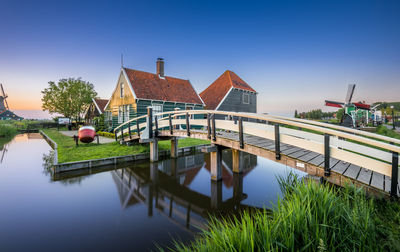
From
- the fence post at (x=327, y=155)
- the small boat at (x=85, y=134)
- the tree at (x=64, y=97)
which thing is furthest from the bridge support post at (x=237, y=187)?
the tree at (x=64, y=97)

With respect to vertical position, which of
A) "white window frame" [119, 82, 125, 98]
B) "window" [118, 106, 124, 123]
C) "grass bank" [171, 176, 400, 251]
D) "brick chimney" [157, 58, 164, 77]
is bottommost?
"grass bank" [171, 176, 400, 251]

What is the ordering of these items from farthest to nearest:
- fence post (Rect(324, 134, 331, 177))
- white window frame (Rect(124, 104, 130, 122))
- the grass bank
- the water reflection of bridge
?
white window frame (Rect(124, 104, 130, 122)) → the water reflection of bridge → fence post (Rect(324, 134, 331, 177)) → the grass bank

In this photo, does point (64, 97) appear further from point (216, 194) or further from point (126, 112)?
point (216, 194)

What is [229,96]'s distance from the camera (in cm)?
2108

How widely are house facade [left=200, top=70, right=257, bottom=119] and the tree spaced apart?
24742mm

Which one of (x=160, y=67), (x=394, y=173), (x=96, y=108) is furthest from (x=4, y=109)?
(x=394, y=173)

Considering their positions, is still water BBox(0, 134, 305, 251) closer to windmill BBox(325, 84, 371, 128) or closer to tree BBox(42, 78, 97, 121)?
windmill BBox(325, 84, 371, 128)

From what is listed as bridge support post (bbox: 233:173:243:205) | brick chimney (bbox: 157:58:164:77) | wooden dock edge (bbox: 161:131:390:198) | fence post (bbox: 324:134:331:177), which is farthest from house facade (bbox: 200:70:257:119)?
fence post (bbox: 324:134:331:177)

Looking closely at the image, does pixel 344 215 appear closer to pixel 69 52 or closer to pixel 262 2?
pixel 262 2

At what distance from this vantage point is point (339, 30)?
47.8ft

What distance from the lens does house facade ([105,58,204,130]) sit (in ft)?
53.4

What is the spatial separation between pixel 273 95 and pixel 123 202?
78.6 feet

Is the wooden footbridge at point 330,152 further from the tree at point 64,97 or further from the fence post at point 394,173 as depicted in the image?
the tree at point 64,97

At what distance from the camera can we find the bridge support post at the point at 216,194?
5693 mm
